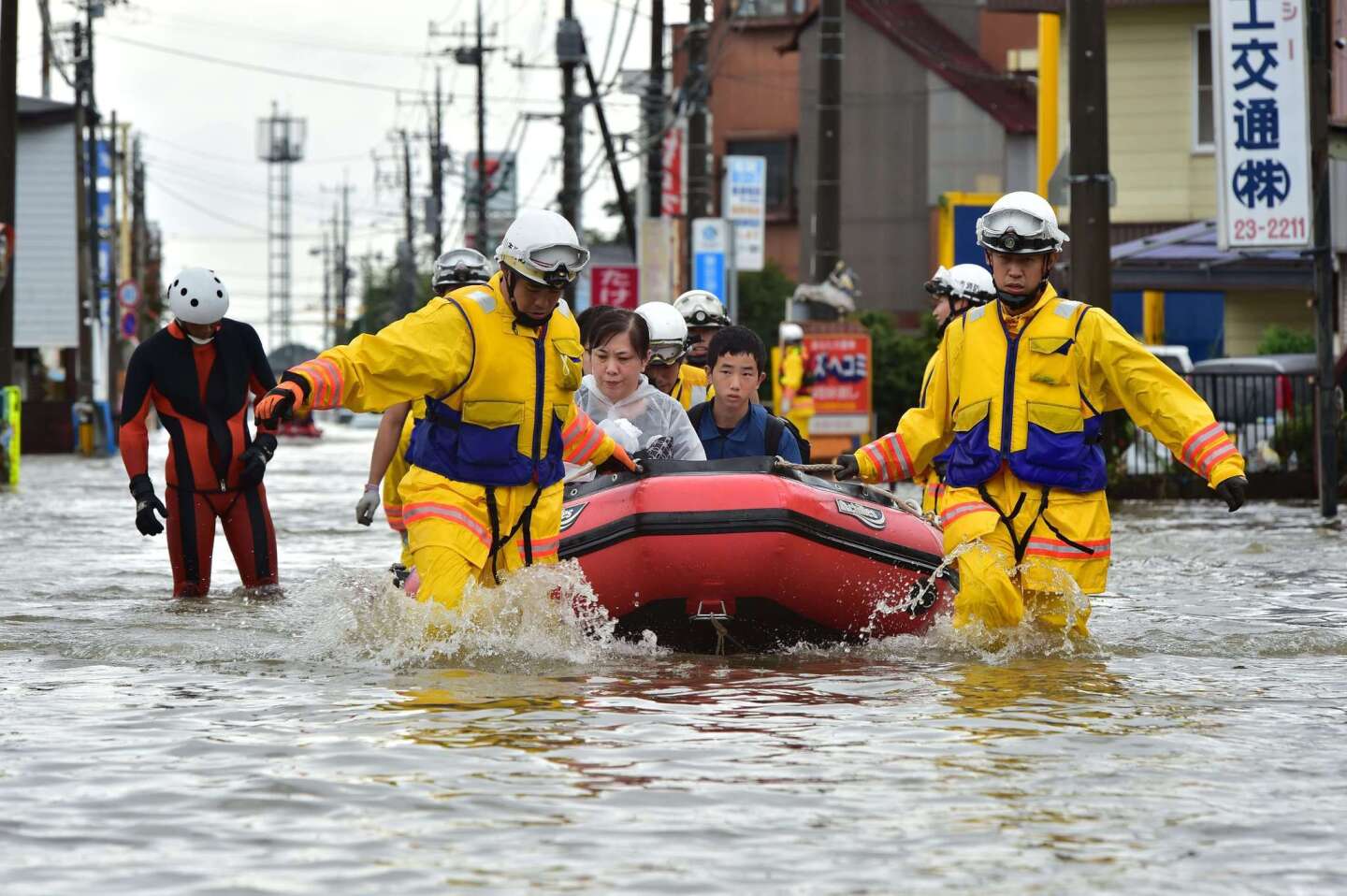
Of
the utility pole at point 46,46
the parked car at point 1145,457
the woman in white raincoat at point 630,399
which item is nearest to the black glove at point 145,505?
the woman in white raincoat at point 630,399

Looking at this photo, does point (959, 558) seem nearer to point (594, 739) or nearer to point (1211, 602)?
point (594, 739)

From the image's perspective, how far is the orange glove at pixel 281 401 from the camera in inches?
306

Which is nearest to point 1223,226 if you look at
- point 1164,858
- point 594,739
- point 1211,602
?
point 1211,602

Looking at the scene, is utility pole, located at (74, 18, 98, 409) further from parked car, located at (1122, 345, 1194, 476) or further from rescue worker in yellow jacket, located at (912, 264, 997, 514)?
rescue worker in yellow jacket, located at (912, 264, 997, 514)

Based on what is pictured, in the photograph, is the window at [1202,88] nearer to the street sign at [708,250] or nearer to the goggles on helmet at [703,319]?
the street sign at [708,250]

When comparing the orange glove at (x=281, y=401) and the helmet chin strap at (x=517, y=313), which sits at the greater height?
the helmet chin strap at (x=517, y=313)

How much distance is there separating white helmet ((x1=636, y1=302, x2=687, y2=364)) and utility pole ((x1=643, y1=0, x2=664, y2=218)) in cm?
2130

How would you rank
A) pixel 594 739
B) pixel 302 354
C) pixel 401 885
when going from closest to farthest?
pixel 401 885 < pixel 594 739 < pixel 302 354

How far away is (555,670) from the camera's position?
8.59m

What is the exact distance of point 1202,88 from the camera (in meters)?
31.5

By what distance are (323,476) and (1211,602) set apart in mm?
20035

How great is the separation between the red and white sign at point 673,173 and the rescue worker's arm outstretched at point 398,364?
24764 mm

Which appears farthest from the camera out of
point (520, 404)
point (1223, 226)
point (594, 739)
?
point (1223, 226)

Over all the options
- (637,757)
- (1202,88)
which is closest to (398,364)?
(637,757)
